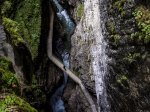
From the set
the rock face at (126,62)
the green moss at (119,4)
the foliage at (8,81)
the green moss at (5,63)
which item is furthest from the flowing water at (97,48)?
the green moss at (5,63)

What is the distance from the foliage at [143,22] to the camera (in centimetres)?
361

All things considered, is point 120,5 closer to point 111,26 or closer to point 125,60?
point 111,26

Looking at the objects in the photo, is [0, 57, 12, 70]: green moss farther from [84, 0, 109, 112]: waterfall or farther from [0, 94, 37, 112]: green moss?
[84, 0, 109, 112]: waterfall

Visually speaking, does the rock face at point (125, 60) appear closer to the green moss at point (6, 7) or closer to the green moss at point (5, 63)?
the green moss at point (5, 63)

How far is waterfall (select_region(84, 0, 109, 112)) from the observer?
4.96m

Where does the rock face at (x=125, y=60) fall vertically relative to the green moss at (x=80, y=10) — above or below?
below

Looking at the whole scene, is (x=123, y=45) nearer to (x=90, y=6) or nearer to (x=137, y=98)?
(x=137, y=98)

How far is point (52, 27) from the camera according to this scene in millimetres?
8375

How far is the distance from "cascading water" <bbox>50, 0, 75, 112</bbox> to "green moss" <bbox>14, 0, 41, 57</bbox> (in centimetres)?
64

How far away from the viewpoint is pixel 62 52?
8.52 meters

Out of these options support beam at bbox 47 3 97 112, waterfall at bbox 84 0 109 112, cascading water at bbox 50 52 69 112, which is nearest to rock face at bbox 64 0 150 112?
waterfall at bbox 84 0 109 112

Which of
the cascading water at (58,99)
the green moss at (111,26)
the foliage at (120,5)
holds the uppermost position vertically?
the foliage at (120,5)

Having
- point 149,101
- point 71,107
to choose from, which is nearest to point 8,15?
point 71,107

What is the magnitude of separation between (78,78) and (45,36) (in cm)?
173
